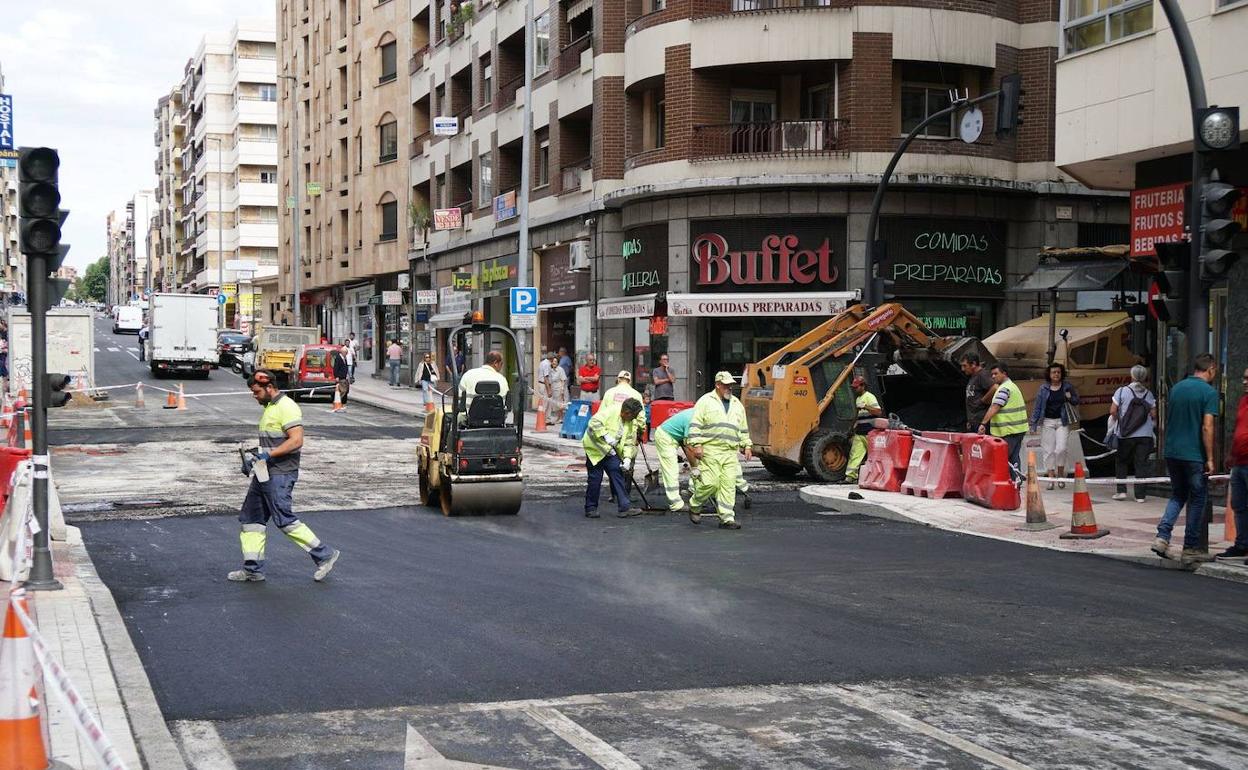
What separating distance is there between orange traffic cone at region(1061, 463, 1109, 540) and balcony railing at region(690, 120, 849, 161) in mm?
15774

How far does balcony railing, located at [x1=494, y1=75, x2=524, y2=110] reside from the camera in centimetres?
4103

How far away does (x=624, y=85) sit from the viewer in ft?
109

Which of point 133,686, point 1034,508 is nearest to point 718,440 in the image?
point 1034,508

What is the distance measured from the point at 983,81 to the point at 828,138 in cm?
401

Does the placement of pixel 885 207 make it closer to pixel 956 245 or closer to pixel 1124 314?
pixel 956 245

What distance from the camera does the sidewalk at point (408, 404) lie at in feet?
88.6

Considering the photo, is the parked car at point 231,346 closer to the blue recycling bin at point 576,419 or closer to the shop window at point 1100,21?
the blue recycling bin at point 576,419

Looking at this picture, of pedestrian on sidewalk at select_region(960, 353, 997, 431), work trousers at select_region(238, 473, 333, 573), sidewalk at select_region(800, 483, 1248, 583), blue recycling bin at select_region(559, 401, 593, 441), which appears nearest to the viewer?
work trousers at select_region(238, 473, 333, 573)

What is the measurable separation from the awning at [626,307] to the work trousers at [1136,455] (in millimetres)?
13665

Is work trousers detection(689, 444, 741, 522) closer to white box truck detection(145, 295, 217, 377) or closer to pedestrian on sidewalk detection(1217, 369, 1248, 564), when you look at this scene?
pedestrian on sidewalk detection(1217, 369, 1248, 564)

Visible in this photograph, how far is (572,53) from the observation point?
3575 centimetres

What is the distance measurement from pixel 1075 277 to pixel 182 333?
38420 mm

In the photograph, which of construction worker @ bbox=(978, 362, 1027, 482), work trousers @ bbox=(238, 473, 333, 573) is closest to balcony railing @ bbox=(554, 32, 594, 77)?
construction worker @ bbox=(978, 362, 1027, 482)

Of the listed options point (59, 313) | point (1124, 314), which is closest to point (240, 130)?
point (59, 313)
